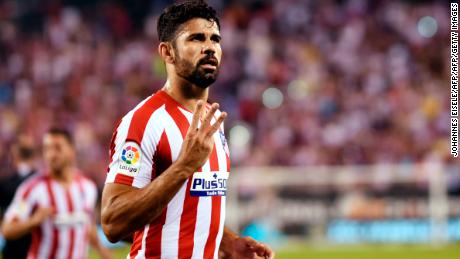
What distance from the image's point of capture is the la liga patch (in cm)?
452

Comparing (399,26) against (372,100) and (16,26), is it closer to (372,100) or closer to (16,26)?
(372,100)

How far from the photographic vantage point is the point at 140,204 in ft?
14.2

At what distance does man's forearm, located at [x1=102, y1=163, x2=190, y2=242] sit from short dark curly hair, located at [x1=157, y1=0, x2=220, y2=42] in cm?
85

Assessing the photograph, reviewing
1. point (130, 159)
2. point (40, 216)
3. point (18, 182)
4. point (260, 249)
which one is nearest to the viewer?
point (130, 159)

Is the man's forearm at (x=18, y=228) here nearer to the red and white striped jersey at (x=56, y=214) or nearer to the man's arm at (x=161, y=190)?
the red and white striped jersey at (x=56, y=214)

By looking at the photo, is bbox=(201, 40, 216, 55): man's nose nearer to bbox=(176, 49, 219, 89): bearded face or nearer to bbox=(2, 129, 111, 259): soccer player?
bbox=(176, 49, 219, 89): bearded face

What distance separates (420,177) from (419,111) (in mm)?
1581

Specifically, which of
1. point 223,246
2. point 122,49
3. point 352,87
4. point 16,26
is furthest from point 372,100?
point 223,246

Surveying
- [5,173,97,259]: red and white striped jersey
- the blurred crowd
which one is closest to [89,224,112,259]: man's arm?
[5,173,97,259]: red and white striped jersey

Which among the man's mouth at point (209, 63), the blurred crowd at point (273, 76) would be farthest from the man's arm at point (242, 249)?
the blurred crowd at point (273, 76)

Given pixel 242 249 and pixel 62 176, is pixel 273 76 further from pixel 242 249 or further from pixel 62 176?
pixel 242 249

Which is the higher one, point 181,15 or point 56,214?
point 181,15

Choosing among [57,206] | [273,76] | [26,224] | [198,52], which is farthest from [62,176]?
[273,76]

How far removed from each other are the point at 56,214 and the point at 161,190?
4.36 meters
